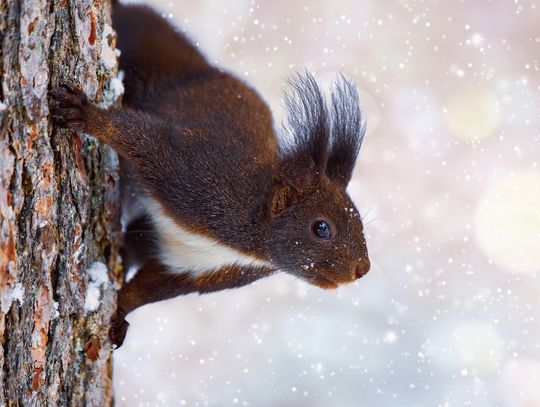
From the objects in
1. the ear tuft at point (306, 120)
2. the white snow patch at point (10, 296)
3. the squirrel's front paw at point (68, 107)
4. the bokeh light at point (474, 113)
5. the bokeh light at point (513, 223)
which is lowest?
the white snow patch at point (10, 296)

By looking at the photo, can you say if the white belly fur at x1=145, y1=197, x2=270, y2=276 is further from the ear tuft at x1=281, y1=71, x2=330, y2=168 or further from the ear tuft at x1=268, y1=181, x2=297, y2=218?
the ear tuft at x1=281, y1=71, x2=330, y2=168

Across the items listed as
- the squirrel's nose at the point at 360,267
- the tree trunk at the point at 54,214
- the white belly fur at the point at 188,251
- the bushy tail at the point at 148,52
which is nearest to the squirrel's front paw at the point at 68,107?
the tree trunk at the point at 54,214

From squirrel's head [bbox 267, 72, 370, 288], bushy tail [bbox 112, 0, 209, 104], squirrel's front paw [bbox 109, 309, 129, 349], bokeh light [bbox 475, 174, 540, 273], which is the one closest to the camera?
squirrel's front paw [bbox 109, 309, 129, 349]

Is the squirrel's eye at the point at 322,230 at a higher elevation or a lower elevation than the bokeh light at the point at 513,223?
lower

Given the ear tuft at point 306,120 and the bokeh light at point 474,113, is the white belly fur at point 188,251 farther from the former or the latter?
the bokeh light at point 474,113

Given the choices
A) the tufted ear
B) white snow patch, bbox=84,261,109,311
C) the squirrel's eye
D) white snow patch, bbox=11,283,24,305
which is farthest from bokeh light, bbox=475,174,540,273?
white snow patch, bbox=11,283,24,305

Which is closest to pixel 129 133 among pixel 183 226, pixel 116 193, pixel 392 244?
pixel 116 193
